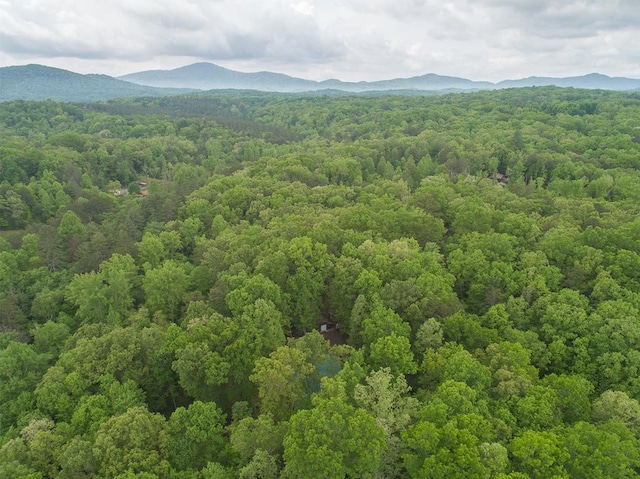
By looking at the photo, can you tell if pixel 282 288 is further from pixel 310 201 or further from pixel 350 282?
pixel 310 201

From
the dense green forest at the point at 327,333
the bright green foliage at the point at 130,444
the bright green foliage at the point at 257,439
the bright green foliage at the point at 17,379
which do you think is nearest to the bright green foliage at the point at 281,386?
the dense green forest at the point at 327,333

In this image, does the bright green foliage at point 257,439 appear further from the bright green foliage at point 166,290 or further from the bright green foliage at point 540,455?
the bright green foliage at point 166,290

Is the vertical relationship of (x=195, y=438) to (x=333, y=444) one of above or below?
below

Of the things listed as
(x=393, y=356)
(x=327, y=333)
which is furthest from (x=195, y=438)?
(x=327, y=333)

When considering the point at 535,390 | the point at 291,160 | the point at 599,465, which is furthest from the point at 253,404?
the point at 291,160

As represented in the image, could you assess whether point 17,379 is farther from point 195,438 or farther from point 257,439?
point 257,439

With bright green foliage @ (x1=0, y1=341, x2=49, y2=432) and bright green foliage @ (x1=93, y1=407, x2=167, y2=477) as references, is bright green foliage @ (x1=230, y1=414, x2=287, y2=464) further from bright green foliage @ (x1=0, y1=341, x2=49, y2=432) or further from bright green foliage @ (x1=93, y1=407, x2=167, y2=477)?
bright green foliage @ (x1=0, y1=341, x2=49, y2=432)

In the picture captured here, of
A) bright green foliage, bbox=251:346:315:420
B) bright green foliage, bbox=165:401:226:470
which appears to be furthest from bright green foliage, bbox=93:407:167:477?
bright green foliage, bbox=251:346:315:420

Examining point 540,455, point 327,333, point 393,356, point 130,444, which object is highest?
point 393,356
